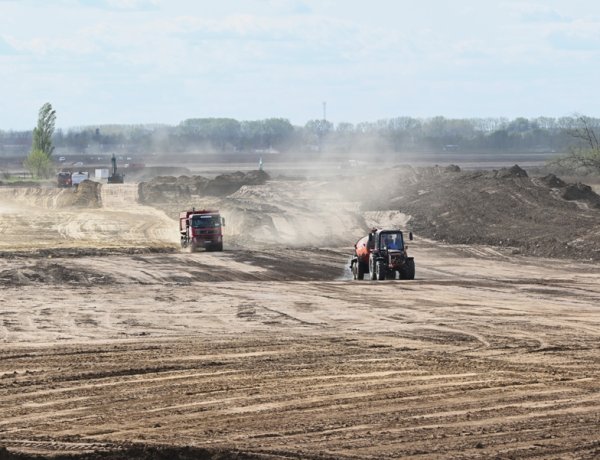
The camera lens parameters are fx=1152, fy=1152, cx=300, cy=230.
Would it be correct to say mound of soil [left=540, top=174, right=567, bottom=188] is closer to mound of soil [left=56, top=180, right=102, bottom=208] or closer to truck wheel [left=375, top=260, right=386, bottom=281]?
mound of soil [left=56, top=180, right=102, bottom=208]

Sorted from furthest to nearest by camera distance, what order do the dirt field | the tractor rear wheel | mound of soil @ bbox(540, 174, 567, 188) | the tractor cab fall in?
mound of soil @ bbox(540, 174, 567, 188) → the tractor rear wheel → the tractor cab → the dirt field

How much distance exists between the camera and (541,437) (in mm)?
14352

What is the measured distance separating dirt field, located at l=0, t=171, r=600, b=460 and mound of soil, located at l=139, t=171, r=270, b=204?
39029mm

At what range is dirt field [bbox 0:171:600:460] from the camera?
1440cm

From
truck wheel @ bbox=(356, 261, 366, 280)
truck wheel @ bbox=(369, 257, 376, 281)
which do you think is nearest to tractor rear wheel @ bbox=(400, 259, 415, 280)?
truck wheel @ bbox=(369, 257, 376, 281)

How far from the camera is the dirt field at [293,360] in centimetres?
1440

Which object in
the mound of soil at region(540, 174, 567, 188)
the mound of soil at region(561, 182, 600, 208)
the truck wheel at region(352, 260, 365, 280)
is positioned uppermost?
the mound of soil at region(540, 174, 567, 188)

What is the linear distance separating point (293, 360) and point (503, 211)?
130 feet

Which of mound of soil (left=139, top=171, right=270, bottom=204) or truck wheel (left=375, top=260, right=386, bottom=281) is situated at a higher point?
mound of soil (left=139, top=171, right=270, bottom=204)

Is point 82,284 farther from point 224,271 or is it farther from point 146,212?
point 146,212

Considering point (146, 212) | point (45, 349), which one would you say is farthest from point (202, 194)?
point (45, 349)

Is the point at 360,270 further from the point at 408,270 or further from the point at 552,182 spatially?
the point at 552,182

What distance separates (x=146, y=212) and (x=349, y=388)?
54758 millimetres

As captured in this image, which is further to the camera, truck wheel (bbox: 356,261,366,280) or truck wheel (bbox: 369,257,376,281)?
truck wheel (bbox: 356,261,366,280)
